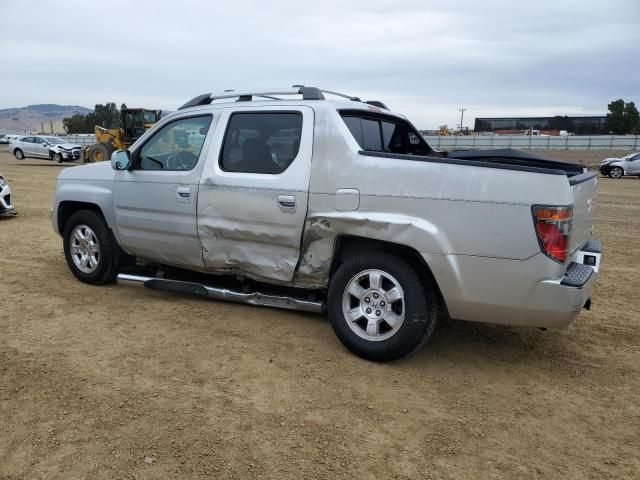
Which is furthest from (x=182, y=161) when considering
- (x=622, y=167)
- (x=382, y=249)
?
(x=622, y=167)

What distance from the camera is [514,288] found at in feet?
11.3

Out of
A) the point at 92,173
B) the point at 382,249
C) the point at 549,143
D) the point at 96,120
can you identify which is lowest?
the point at 382,249

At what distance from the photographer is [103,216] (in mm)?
5586

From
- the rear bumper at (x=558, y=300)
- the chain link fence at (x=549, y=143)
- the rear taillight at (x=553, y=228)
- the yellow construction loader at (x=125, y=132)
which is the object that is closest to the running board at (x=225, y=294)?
the rear bumper at (x=558, y=300)

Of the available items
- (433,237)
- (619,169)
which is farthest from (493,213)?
(619,169)

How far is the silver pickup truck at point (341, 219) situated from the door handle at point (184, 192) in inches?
0.4

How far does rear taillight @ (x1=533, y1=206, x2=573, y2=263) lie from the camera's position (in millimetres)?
3275

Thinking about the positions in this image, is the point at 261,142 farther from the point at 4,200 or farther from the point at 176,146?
the point at 4,200

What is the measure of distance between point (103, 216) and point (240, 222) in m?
1.94

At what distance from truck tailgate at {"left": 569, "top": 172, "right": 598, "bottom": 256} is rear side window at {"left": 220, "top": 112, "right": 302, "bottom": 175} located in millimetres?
2027

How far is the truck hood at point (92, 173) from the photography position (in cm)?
548

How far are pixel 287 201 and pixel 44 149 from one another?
3087 cm

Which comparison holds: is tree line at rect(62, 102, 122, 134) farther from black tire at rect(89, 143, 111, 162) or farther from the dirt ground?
the dirt ground

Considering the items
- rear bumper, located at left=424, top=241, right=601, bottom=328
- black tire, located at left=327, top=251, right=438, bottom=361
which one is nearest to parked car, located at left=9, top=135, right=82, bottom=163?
black tire, located at left=327, top=251, right=438, bottom=361
